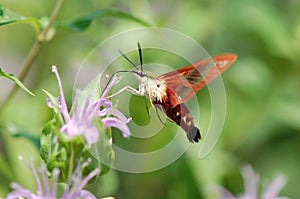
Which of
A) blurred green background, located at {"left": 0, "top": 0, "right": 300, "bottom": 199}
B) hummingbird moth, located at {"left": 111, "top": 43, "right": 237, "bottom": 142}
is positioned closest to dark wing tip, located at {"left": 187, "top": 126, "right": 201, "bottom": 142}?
hummingbird moth, located at {"left": 111, "top": 43, "right": 237, "bottom": 142}

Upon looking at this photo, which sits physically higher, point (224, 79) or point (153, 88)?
point (224, 79)

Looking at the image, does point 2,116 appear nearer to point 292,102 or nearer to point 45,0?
point 45,0

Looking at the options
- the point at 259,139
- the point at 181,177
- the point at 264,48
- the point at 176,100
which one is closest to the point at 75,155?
the point at 176,100

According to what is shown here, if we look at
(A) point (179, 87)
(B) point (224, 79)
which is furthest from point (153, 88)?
(B) point (224, 79)

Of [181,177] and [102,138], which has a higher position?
[181,177]

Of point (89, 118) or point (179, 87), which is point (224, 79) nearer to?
point (179, 87)

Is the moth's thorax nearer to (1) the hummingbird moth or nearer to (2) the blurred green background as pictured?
(1) the hummingbird moth
